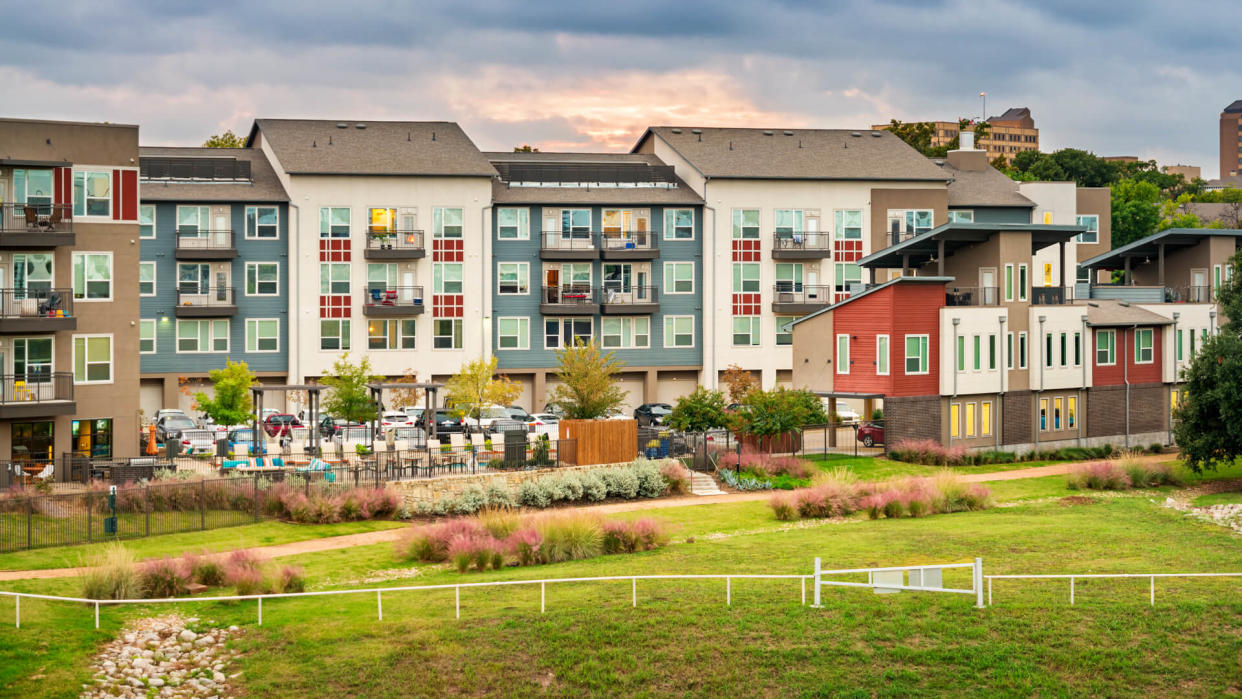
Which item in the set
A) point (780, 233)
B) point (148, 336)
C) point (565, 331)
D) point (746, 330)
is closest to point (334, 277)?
point (148, 336)

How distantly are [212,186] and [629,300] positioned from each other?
74.1 feet

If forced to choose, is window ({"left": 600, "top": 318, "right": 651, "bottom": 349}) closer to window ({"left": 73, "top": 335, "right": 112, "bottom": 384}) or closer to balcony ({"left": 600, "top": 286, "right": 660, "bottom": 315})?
balcony ({"left": 600, "top": 286, "right": 660, "bottom": 315})

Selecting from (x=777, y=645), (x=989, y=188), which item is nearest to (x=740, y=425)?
(x=777, y=645)

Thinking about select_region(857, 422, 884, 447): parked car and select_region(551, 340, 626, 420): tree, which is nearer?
select_region(551, 340, 626, 420): tree

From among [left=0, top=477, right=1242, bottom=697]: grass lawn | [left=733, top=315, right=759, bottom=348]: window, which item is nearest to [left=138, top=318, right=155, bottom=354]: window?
[left=733, top=315, right=759, bottom=348]: window

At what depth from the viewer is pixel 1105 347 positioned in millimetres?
58375

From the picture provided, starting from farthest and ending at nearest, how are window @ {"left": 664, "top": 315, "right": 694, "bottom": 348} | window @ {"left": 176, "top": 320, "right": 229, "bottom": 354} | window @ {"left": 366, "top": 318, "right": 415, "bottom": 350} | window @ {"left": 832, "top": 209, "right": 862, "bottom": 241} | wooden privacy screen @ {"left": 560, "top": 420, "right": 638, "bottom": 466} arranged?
window @ {"left": 832, "top": 209, "right": 862, "bottom": 241}
window @ {"left": 664, "top": 315, "right": 694, "bottom": 348}
window @ {"left": 366, "top": 318, "right": 415, "bottom": 350}
window @ {"left": 176, "top": 320, "right": 229, "bottom": 354}
wooden privacy screen @ {"left": 560, "top": 420, "right": 638, "bottom": 466}

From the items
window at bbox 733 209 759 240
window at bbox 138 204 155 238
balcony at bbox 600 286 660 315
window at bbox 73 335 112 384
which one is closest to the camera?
window at bbox 73 335 112 384

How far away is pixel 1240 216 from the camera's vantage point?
144 meters

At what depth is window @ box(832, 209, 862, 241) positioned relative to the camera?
74000mm

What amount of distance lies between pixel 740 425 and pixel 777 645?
25956mm

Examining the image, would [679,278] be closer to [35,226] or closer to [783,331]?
[783,331]

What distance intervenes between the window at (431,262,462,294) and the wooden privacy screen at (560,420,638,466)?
918 inches

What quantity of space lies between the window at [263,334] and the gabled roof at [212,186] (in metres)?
6.24
